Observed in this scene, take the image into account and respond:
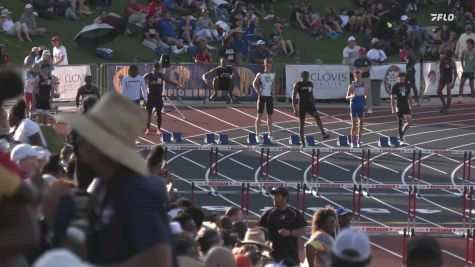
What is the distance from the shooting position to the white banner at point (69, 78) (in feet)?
102

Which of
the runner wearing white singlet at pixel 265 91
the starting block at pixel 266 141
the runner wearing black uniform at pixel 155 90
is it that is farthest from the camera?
the runner wearing white singlet at pixel 265 91

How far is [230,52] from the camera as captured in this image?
34.1 m

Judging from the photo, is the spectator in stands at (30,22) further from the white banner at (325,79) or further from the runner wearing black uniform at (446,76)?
the runner wearing black uniform at (446,76)

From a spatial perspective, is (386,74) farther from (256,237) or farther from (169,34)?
(256,237)

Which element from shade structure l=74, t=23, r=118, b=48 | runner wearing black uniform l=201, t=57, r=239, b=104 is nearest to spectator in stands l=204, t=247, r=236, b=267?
runner wearing black uniform l=201, t=57, r=239, b=104

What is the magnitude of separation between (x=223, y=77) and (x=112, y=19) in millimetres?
6187

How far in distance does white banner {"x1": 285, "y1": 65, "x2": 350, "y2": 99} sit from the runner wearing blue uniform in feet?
13.6

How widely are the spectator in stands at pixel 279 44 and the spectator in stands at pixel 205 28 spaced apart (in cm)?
156

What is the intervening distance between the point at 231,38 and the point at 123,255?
2923 centimetres

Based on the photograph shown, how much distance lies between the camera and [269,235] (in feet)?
48.6

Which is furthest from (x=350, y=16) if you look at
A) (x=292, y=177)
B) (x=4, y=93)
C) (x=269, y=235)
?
(x=4, y=93)

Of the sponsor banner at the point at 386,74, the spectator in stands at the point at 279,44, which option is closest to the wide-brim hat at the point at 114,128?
the sponsor banner at the point at 386,74

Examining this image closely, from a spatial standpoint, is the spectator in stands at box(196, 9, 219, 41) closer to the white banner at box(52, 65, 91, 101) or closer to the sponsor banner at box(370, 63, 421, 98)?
the sponsor banner at box(370, 63, 421, 98)

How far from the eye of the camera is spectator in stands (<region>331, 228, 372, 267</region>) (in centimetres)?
606
